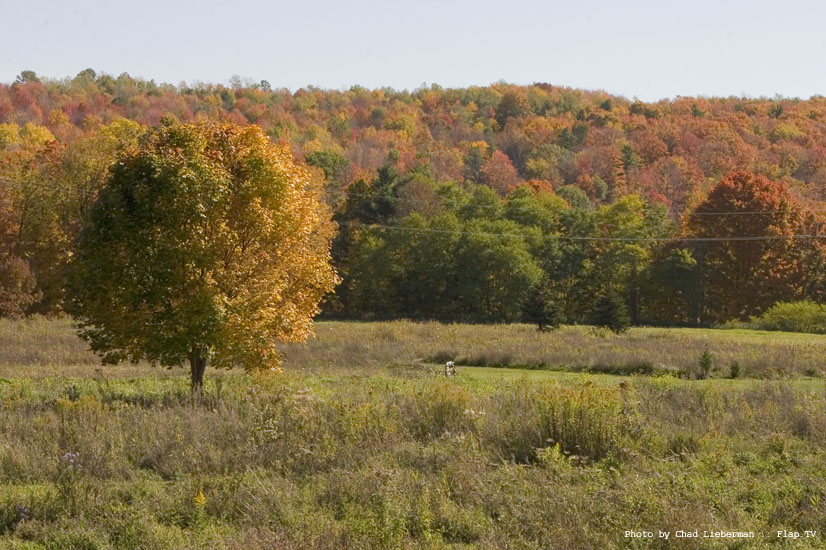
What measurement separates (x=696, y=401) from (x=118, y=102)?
138030mm

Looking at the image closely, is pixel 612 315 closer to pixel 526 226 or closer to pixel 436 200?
pixel 526 226

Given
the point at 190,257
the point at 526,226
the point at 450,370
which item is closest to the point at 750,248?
the point at 526,226

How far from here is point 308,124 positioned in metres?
140

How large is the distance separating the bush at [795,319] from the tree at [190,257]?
1648 inches

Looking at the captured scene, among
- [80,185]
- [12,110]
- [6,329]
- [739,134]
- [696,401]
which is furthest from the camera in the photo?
[739,134]

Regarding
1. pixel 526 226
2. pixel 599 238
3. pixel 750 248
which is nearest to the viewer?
pixel 750 248

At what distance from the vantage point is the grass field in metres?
9.02

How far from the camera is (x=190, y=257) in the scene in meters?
18.7

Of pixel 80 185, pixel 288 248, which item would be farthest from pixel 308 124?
pixel 288 248

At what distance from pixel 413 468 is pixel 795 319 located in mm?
48525

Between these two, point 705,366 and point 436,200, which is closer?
point 705,366

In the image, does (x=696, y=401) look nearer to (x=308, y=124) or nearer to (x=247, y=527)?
(x=247, y=527)

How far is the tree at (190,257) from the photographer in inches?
733

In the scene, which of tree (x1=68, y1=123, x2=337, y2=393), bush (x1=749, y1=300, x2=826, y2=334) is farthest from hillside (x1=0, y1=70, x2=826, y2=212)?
tree (x1=68, y1=123, x2=337, y2=393)
